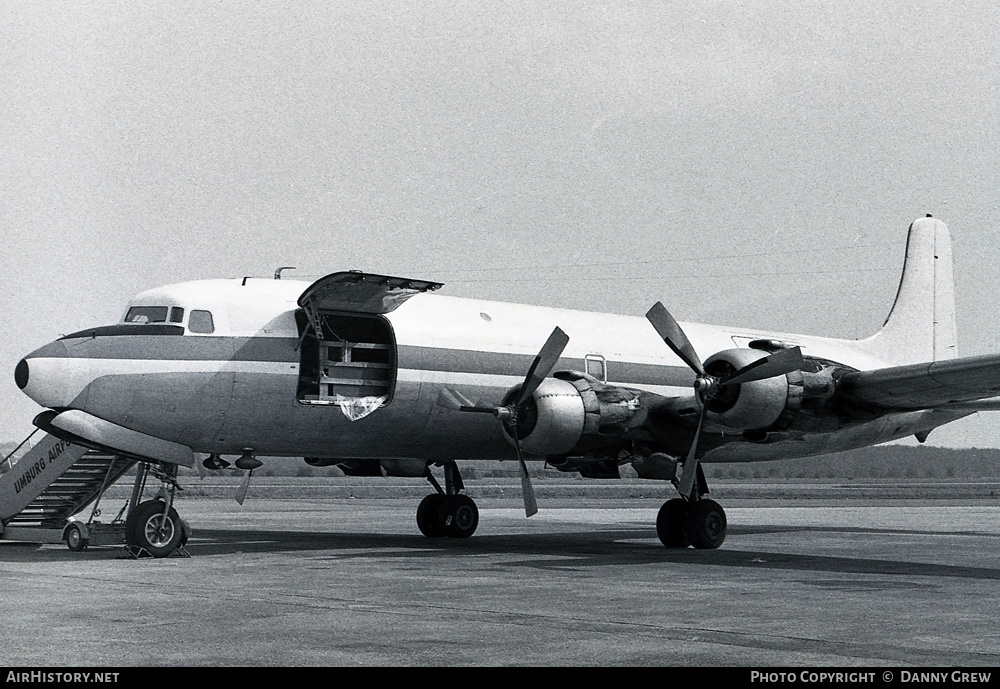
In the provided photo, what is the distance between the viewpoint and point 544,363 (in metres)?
20.5

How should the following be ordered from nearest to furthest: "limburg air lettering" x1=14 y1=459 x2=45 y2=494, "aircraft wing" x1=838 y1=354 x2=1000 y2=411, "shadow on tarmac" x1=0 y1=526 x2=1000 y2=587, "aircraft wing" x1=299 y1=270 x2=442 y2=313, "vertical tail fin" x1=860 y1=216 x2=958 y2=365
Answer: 1. "shadow on tarmac" x1=0 y1=526 x2=1000 y2=587
2. "aircraft wing" x1=838 y1=354 x2=1000 y2=411
3. "aircraft wing" x1=299 y1=270 x2=442 y2=313
4. "limburg air lettering" x1=14 y1=459 x2=45 y2=494
5. "vertical tail fin" x1=860 y1=216 x2=958 y2=365

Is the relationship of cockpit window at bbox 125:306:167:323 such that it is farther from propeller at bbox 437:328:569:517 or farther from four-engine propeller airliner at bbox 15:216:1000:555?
propeller at bbox 437:328:569:517

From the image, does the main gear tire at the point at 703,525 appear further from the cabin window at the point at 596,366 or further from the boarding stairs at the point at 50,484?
the boarding stairs at the point at 50,484

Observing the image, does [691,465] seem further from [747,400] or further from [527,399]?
[527,399]

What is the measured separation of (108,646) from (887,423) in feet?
67.0

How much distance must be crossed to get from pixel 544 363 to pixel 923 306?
13858 mm

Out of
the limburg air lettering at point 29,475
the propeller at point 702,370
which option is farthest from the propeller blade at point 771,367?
the limburg air lettering at point 29,475

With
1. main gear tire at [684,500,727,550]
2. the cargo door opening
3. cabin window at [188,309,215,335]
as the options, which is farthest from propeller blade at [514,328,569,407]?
cabin window at [188,309,215,335]

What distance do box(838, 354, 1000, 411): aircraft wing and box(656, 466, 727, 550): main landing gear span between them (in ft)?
11.2

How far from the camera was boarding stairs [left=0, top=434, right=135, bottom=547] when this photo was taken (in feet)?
72.4

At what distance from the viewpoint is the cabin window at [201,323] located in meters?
19.6

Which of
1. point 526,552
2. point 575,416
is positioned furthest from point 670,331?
point 526,552

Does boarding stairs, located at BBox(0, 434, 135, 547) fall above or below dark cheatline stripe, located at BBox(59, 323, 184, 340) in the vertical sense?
below
